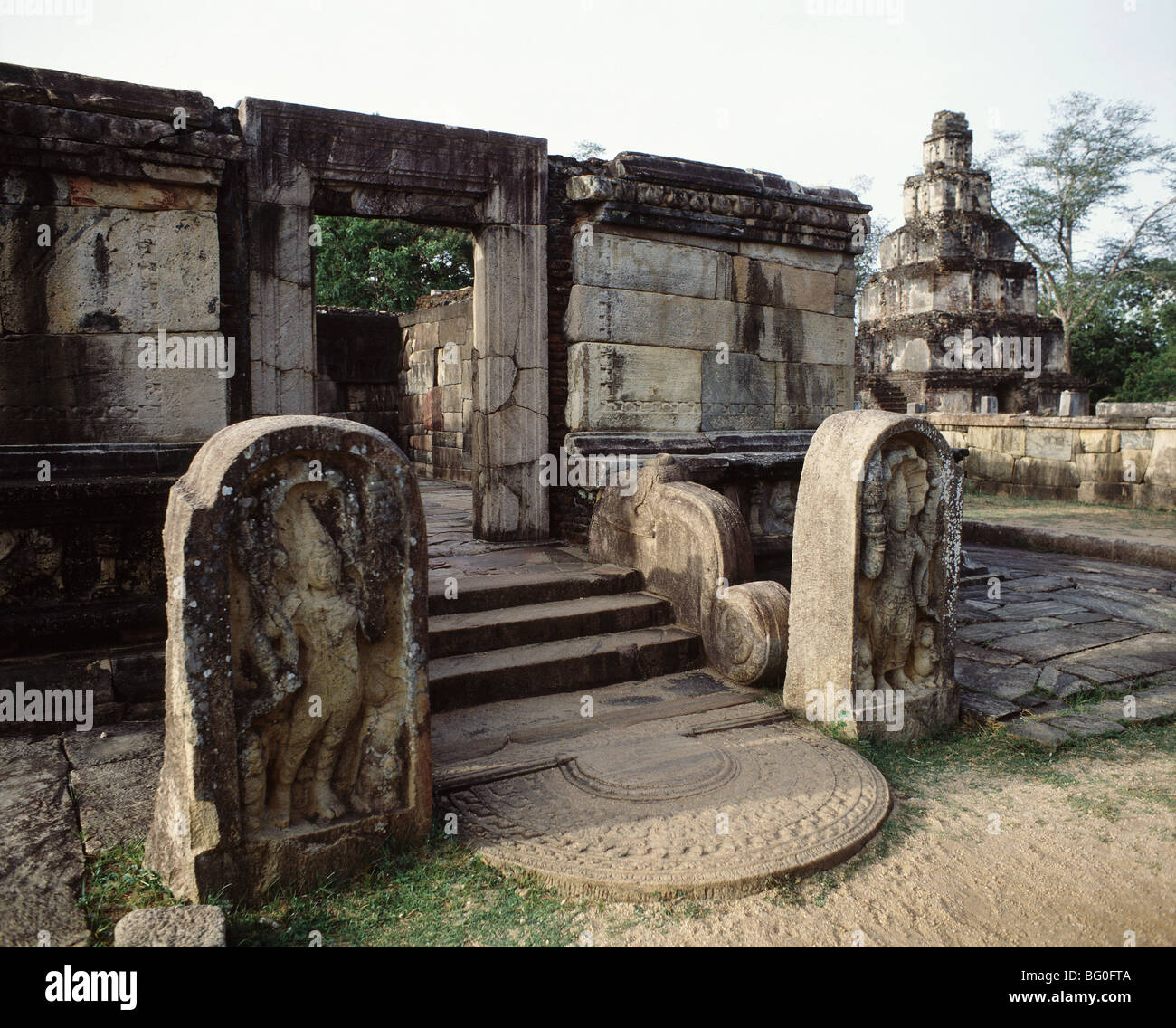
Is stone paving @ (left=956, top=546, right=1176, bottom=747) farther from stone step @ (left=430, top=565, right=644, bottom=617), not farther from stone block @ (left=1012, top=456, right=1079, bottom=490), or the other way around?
stone block @ (left=1012, top=456, right=1079, bottom=490)

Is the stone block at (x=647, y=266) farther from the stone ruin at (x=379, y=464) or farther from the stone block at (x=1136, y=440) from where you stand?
the stone block at (x=1136, y=440)

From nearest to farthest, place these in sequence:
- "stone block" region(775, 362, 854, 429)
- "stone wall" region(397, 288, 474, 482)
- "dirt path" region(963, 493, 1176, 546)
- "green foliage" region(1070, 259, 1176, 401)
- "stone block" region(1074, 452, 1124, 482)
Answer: "stone block" region(775, 362, 854, 429)
"dirt path" region(963, 493, 1176, 546)
"stone wall" region(397, 288, 474, 482)
"stone block" region(1074, 452, 1124, 482)
"green foliage" region(1070, 259, 1176, 401)

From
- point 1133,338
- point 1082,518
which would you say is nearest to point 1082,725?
point 1082,518

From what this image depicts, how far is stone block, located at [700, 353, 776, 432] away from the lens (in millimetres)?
7070

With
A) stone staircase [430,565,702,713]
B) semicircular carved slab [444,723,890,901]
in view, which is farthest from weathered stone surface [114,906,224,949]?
stone staircase [430,565,702,713]

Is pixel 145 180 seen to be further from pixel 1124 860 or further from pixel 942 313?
pixel 942 313

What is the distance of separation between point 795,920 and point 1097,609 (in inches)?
195

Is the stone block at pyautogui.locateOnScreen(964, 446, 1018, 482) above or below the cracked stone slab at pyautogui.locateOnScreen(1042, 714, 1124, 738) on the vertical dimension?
above

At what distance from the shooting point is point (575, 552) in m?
6.29

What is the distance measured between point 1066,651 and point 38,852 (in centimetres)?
532

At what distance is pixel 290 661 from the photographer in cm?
273

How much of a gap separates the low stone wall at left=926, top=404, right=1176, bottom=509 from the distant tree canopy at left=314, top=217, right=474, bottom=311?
391 inches

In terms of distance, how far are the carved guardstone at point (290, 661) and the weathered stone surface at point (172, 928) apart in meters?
0.19

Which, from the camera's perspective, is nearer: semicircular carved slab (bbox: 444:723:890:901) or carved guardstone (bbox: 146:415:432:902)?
carved guardstone (bbox: 146:415:432:902)
